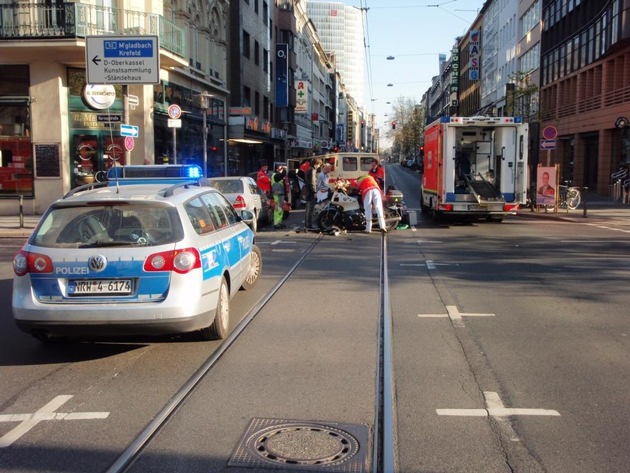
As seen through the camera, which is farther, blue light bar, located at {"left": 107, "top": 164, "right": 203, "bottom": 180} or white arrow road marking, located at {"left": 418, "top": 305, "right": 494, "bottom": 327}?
blue light bar, located at {"left": 107, "top": 164, "right": 203, "bottom": 180}

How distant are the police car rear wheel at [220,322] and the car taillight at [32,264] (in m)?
1.62

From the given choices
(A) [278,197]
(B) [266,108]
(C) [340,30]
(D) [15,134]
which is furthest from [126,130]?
(C) [340,30]

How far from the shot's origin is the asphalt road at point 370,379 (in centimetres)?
416

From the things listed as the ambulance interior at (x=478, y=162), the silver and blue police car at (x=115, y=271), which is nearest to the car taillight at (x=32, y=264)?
the silver and blue police car at (x=115, y=271)

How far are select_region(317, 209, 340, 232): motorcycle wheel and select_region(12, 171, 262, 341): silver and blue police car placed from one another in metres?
10.6

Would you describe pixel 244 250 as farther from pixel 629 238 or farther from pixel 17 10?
pixel 17 10

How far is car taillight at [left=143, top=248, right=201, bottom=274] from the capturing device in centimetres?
594

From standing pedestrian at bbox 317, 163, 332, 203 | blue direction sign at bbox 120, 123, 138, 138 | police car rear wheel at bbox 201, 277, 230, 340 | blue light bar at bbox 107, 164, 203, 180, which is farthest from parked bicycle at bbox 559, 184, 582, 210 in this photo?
police car rear wheel at bbox 201, 277, 230, 340

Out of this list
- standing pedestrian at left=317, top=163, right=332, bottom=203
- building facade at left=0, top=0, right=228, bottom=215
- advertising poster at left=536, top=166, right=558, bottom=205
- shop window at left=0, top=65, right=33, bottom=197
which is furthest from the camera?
advertising poster at left=536, top=166, right=558, bottom=205

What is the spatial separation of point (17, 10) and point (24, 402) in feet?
61.8

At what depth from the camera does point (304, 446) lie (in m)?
4.21

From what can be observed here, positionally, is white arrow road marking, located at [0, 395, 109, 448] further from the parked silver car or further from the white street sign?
the white street sign

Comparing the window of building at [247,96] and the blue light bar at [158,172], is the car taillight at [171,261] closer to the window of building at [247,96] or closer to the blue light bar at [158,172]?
the blue light bar at [158,172]

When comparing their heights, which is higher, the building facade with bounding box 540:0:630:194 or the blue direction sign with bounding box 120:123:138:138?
the building facade with bounding box 540:0:630:194
